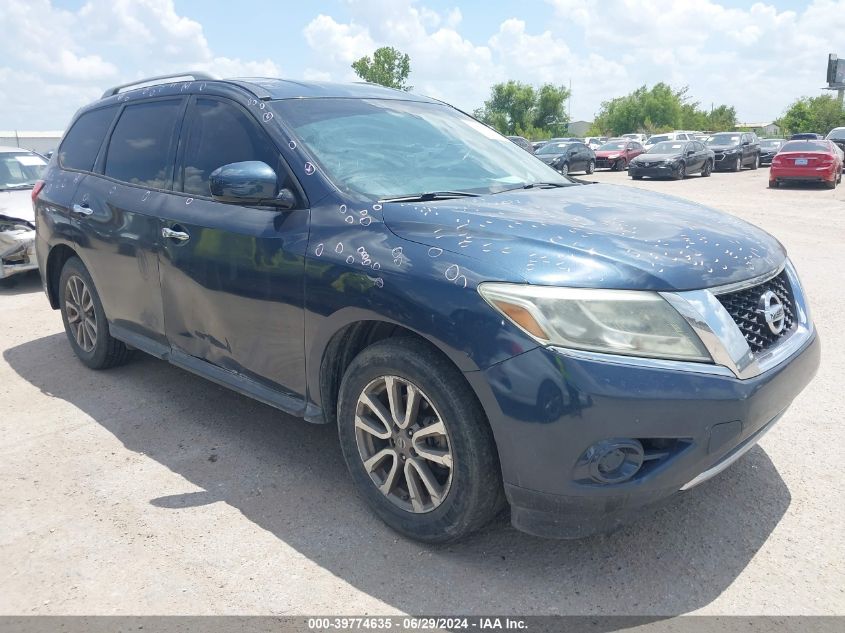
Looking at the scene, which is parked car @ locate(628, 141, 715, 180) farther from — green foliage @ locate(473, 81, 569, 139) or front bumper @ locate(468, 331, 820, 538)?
green foliage @ locate(473, 81, 569, 139)

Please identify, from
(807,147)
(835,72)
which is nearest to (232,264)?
(807,147)

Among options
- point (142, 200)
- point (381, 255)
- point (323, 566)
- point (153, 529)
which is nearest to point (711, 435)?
point (381, 255)

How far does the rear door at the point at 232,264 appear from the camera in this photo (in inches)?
125

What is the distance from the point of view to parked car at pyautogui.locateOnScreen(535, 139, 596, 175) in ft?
93.4

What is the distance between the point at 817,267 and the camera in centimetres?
838

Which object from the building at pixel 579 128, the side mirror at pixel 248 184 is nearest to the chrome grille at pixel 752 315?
the side mirror at pixel 248 184

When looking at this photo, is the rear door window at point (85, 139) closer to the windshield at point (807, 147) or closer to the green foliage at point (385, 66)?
the windshield at point (807, 147)

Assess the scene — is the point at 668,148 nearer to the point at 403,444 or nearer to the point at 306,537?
Result: the point at 403,444

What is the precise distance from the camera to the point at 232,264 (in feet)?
11.1

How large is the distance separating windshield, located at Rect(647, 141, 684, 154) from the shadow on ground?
24069 millimetres

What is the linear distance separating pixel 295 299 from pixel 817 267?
742 centimetres

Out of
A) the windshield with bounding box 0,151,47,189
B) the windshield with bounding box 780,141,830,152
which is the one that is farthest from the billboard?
the windshield with bounding box 0,151,47,189

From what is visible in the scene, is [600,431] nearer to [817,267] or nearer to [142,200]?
[142,200]

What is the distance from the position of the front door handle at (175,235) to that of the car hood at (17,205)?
16.2 ft
